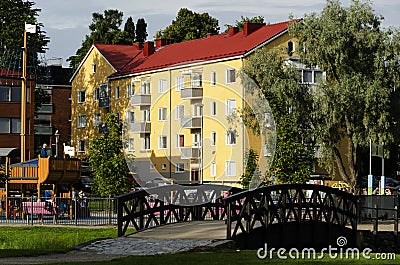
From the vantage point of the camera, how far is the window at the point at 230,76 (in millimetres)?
77169

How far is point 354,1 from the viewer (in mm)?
67500

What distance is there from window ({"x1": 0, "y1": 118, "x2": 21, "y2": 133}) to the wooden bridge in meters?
49.6

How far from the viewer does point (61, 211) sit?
4706 cm

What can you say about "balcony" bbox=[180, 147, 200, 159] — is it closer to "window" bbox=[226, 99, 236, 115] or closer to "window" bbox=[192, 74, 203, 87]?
"window" bbox=[226, 99, 236, 115]

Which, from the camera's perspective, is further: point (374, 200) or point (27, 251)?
point (374, 200)

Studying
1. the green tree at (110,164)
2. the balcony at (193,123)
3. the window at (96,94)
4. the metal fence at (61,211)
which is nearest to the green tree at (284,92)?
the balcony at (193,123)

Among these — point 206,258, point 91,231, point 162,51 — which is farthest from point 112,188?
point 162,51

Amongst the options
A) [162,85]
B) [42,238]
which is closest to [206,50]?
[162,85]

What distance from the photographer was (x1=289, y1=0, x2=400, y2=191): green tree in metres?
66.2

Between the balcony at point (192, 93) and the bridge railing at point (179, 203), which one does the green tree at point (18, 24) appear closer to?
the balcony at point (192, 93)

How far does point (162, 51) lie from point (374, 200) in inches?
2089

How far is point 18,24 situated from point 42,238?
2145 inches

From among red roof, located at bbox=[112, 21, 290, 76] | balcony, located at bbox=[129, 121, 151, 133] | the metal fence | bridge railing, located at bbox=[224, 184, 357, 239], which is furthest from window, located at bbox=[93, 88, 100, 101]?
bridge railing, located at bbox=[224, 184, 357, 239]

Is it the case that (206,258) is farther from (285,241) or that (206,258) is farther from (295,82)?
(295,82)
